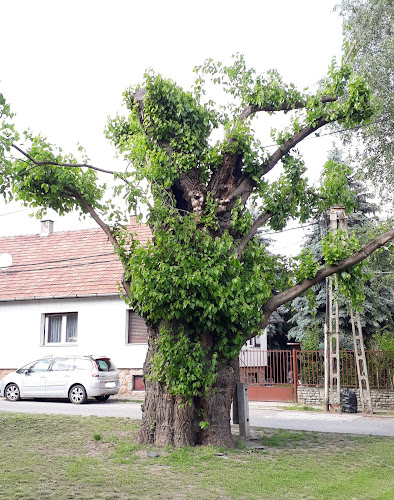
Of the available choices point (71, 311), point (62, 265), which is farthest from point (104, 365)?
point (62, 265)

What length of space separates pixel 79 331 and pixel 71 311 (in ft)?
3.02

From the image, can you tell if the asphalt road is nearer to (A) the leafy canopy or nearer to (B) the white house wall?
(B) the white house wall

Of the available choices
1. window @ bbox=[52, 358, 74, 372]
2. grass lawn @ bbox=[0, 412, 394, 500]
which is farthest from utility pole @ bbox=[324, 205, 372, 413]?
window @ bbox=[52, 358, 74, 372]

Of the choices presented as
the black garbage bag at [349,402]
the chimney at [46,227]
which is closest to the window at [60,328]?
the chimney at [46,227]

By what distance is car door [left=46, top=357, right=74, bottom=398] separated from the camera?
20.0 m

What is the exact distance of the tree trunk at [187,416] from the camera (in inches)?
385

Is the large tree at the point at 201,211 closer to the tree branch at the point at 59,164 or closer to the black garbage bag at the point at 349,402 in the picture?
the tree branch at the point at 59,164

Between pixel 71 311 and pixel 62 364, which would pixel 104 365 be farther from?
pixel 71 311

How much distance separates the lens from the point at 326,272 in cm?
1032

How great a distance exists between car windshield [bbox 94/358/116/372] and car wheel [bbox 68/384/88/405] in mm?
861

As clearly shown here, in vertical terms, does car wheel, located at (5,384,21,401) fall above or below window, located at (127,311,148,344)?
below

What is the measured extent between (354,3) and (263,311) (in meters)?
14.9

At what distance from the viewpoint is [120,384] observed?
22594mm

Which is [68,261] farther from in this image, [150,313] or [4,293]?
[150,313]
